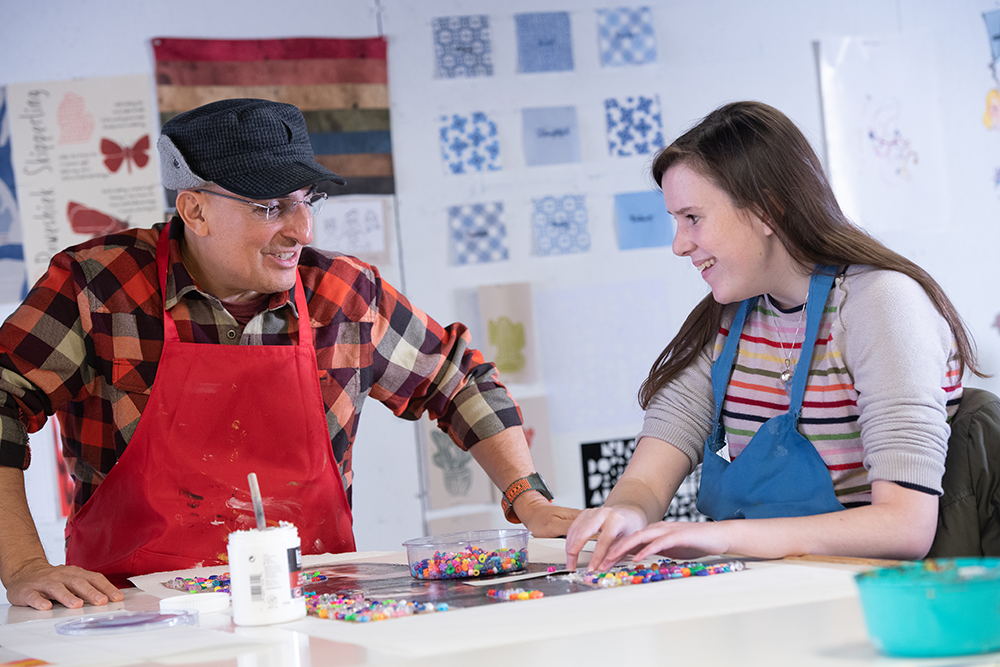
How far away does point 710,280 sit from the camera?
5.33ft

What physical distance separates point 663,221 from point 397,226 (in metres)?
0.84

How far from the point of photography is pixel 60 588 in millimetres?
1413

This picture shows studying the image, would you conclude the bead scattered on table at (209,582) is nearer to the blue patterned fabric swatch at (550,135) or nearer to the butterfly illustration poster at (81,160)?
the butterfly illustration poster at (81,160)

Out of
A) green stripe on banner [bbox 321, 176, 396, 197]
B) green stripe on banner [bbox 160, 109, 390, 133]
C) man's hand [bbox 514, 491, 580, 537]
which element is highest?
green stripe on banner [bbox 160, 109, 390, 133]

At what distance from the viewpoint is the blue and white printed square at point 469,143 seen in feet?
9.66

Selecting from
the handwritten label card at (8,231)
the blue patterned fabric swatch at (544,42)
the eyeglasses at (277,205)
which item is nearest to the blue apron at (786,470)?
the eyeglasses at (277,205)

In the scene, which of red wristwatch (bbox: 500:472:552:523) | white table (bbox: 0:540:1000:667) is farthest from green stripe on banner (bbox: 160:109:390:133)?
white table (bbox: 0:540:1000:667)

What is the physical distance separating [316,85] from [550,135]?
731mm

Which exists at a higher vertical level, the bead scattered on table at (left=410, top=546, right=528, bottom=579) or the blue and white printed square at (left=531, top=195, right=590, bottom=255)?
the blue and white printed square at (left=531, top=195, right=590, bottom=255)

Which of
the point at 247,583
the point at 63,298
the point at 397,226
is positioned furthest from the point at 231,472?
the point at 397,226

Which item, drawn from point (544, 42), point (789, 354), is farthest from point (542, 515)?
point (544, 42)

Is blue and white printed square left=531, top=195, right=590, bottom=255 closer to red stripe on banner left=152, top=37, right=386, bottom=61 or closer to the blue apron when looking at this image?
red stripe on banner left=152, top=37, right=386, bottom=61

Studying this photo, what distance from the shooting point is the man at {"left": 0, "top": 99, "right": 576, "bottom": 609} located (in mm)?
1672

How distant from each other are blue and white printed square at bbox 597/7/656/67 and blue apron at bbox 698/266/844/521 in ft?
5.52
